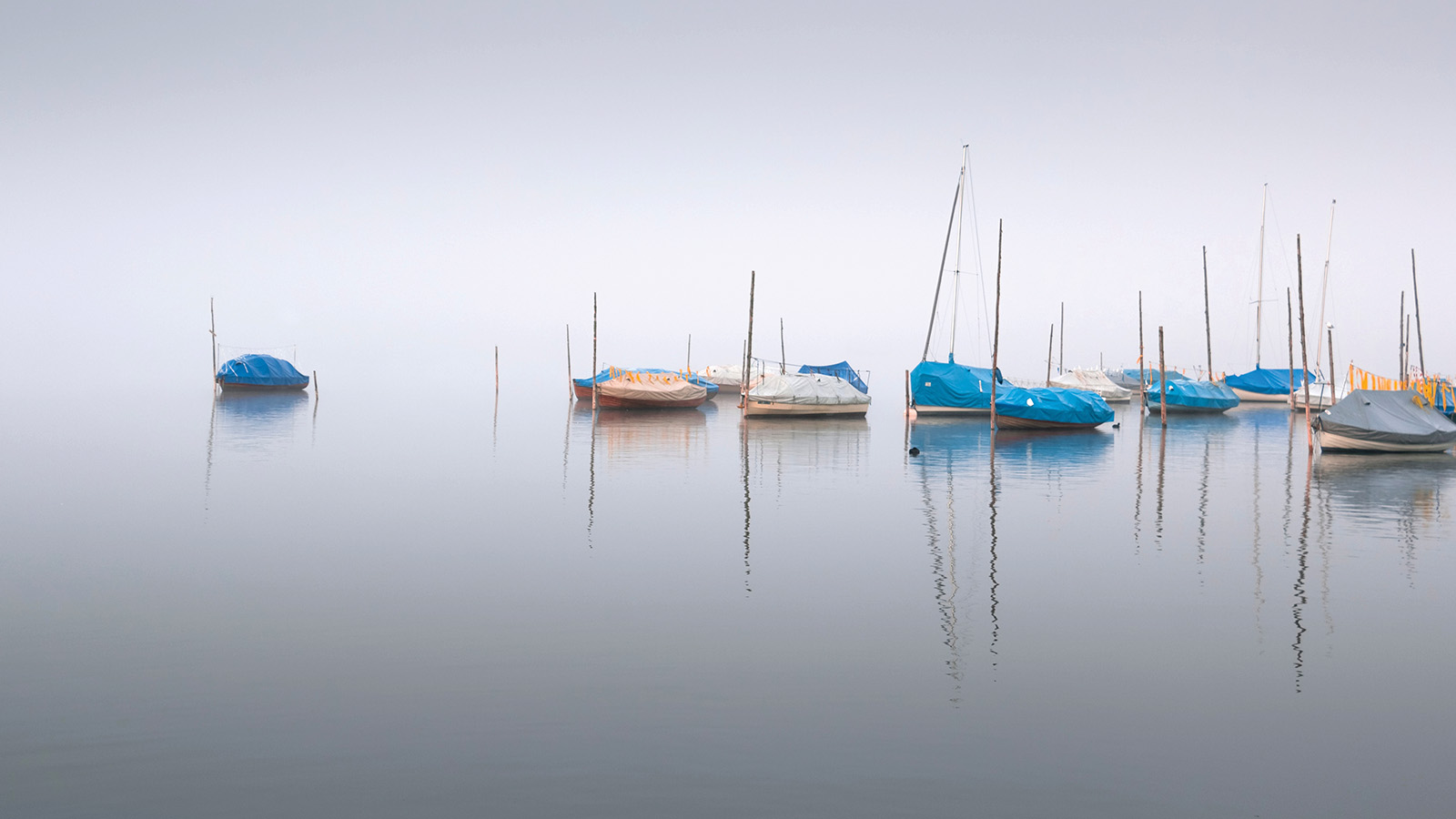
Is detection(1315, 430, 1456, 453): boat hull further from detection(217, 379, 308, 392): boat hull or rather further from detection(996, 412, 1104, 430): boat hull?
detection(217, 379, 308, 392): boat hull

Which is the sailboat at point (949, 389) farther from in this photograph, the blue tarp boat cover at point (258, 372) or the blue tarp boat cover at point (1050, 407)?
the blue tarp boat cover at point (258, 372)

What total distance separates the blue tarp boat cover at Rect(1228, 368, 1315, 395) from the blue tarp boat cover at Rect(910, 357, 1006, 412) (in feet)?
125

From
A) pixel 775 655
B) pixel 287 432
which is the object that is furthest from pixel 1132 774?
pixel 287 432

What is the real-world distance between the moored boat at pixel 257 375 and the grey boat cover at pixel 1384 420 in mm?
67920

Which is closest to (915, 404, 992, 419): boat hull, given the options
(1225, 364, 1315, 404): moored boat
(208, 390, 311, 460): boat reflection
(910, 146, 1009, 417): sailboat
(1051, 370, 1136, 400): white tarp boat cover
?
(910, 146, 1009, 417): sailboat

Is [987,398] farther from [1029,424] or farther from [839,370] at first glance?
[839,370]

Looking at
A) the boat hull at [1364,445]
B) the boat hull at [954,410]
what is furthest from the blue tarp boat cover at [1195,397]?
the boat hull at [1364,445]

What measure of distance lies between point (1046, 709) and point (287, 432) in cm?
3659

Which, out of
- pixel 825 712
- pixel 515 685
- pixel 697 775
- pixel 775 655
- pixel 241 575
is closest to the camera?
pixel 697 775

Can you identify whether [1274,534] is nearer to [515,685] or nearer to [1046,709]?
[1046,709]

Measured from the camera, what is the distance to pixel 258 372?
76.4 metres

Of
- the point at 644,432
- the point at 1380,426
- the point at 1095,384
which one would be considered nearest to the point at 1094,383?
the point at 1095,384

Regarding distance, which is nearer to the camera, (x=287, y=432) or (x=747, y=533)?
(x=747, y=533)

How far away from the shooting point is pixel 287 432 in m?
39.5
